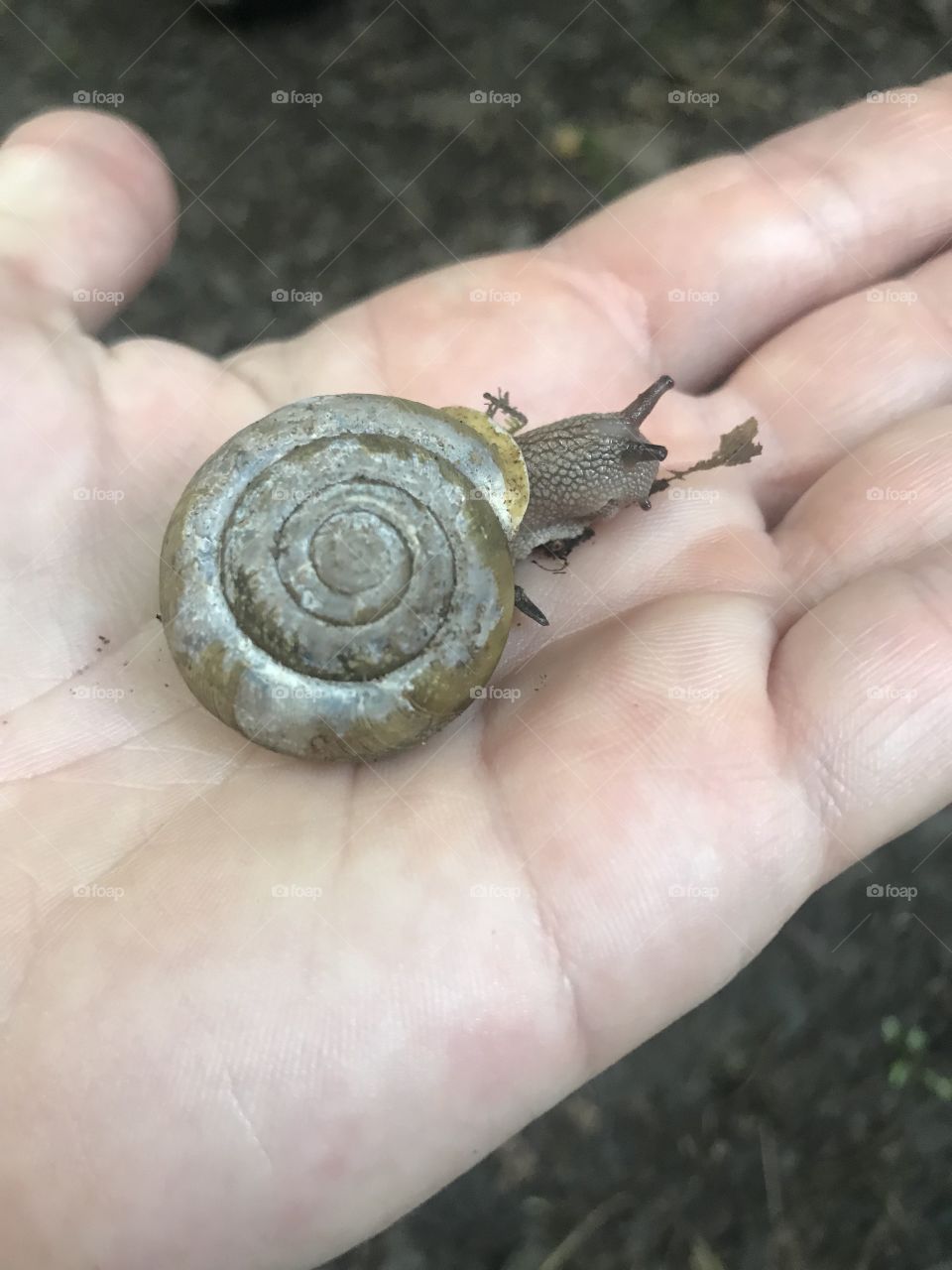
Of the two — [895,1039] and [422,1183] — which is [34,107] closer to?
[422,1183]

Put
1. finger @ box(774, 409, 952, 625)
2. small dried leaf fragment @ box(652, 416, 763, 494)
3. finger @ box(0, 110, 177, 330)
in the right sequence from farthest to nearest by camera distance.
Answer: small dried leaf fragment @ box(652, 416, 763, 494)
finger @ box(0, 110, 177, 330)
finger @ box(774, 409, 952, 625)

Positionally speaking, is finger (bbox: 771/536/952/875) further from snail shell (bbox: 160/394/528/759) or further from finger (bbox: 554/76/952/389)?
finger (bbox: 554/76/952/389)

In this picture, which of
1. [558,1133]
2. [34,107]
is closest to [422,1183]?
[558,1133]

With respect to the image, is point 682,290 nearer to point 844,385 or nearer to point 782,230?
point 782,230

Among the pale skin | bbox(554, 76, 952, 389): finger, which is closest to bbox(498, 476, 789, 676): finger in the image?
the pale skin

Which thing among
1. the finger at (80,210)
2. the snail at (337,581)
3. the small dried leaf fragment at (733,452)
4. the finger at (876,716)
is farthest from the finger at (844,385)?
the finger at (80,210)

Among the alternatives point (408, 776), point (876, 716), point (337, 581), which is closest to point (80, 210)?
point (337, 581)
